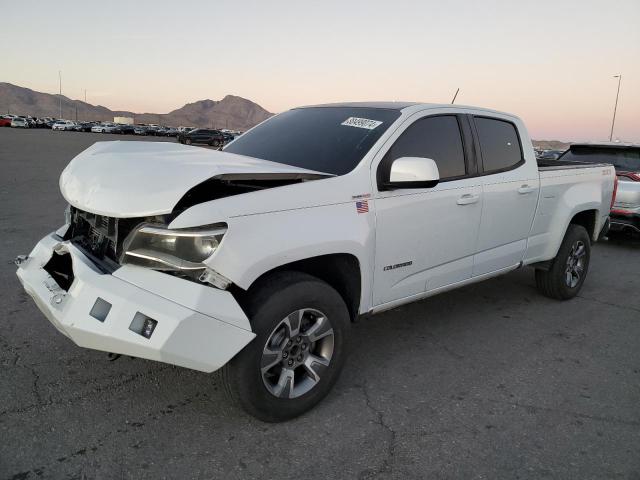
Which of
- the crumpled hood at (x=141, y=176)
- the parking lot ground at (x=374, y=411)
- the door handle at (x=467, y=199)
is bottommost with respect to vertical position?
the parking lot ground at (x=374, y=411)

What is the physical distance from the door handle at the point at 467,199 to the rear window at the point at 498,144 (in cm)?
37

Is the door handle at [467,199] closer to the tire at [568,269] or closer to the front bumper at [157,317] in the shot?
the tire at [568,269]

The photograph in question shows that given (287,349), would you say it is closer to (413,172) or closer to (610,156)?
(413,172)

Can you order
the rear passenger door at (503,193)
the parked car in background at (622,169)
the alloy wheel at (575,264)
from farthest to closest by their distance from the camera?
the parked car in background at (622,169) < the alloy wheel at (575,264) < the rear passenger door at (503,193)

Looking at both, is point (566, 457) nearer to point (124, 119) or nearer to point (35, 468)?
point (35, 468)

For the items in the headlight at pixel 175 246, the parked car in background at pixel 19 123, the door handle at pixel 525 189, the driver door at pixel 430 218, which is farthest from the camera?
the parked car in background at pixel 19 123

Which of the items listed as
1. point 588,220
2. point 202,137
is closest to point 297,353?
point 588,220

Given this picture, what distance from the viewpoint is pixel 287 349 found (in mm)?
2910

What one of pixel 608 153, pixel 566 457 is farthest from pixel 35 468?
pixel 608 153

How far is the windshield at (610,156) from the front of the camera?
855 cm

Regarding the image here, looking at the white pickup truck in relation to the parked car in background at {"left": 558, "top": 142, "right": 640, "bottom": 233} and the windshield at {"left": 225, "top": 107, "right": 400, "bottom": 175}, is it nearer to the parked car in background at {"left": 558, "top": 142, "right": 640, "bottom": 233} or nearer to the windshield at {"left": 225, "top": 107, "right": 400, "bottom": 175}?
the windshield at {"left": 225, "top": 107, "right": 400, "bottom": 175}

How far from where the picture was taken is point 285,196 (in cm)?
282

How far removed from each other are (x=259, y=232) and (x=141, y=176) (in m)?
0.70

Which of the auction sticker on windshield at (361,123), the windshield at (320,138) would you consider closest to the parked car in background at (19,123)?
the windshield at (320,138)
